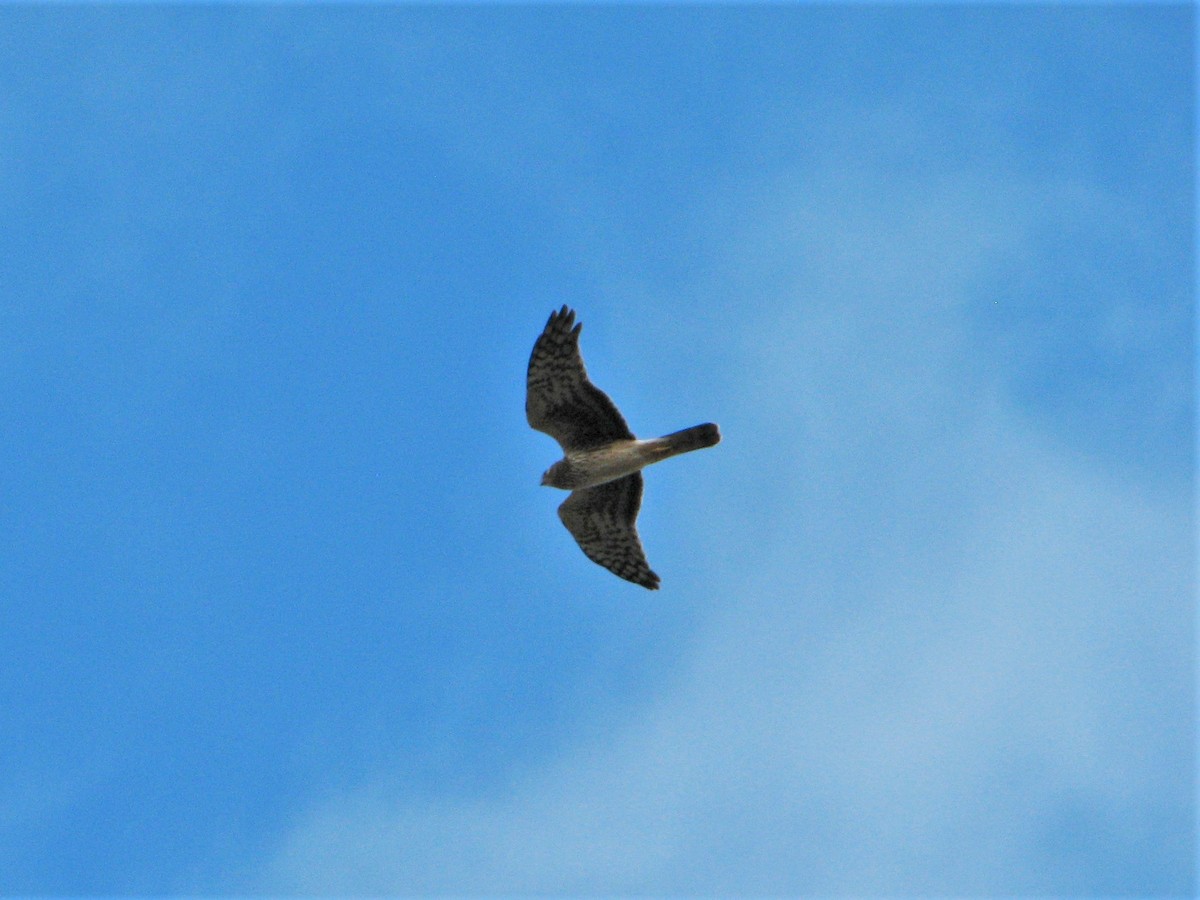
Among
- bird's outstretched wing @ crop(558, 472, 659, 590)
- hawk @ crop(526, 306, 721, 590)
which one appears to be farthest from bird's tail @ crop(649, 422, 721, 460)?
bird's outstretched wing @ crop(558, 472, 659, 590)

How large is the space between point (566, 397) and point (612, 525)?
8.21ft

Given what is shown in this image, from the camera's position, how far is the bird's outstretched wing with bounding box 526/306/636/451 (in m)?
19.3

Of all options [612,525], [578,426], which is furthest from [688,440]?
[612,525]

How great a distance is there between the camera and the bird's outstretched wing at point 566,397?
63.2 ft

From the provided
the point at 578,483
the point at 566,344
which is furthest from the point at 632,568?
the point at 566,344

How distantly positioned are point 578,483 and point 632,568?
7.58 ft

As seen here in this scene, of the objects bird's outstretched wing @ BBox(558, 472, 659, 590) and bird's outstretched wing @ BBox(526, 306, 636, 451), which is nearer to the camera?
bird's outstretched wing @ BBox(526, 306, 636, 451)

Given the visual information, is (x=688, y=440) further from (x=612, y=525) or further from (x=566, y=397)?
(x=612, y=525)

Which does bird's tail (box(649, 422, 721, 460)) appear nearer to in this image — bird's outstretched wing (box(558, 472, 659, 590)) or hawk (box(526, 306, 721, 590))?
hawk (box(526, 306, 721, 590))

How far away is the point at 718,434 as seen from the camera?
18.8m

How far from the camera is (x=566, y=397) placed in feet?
64.3

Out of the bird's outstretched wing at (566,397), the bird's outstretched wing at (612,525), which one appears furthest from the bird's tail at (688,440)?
the bird's outstretched wing at (612,525)

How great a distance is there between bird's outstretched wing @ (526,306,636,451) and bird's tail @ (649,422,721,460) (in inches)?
28.1

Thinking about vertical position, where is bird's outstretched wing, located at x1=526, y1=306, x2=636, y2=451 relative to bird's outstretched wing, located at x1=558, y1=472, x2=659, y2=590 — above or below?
above
